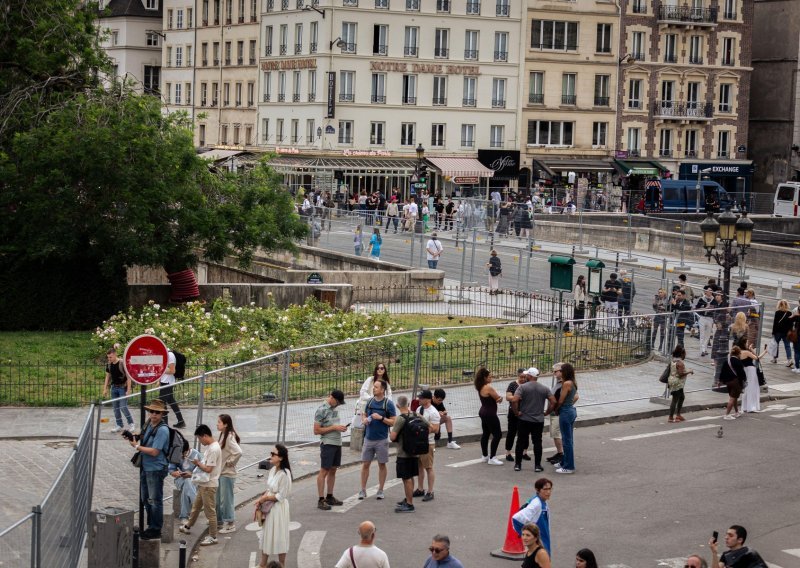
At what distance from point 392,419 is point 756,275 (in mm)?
26430

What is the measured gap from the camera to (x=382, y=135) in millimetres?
75438

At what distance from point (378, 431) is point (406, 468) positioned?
810 millimetres

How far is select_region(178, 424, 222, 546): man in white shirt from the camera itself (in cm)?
1559

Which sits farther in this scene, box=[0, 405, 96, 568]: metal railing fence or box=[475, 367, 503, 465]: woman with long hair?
box=[475, 367, 503, 465]: woman with long hair

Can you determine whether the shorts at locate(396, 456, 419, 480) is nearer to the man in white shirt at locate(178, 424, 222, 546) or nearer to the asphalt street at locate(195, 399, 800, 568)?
the asphalt street at locate(195, 399, 800, 568)

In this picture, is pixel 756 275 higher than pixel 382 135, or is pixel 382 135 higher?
pixel 382 135

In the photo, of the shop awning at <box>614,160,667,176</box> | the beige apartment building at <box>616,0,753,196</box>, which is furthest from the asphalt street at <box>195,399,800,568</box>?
the beige apartment building at <box>616,0,753,196</box>

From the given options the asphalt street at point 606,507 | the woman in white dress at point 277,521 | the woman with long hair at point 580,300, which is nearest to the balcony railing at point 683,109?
the woman with long hair at point 580,300

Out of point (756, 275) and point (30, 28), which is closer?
point (30, 28)

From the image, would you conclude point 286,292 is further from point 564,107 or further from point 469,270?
point 564,107

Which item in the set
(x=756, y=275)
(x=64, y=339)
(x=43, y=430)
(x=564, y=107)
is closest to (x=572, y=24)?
(x=564, y=107)

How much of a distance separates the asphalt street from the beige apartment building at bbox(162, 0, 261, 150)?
60.0 m

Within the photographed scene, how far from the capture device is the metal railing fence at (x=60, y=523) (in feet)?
31.6

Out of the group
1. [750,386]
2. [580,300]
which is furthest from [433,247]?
[750,386]
